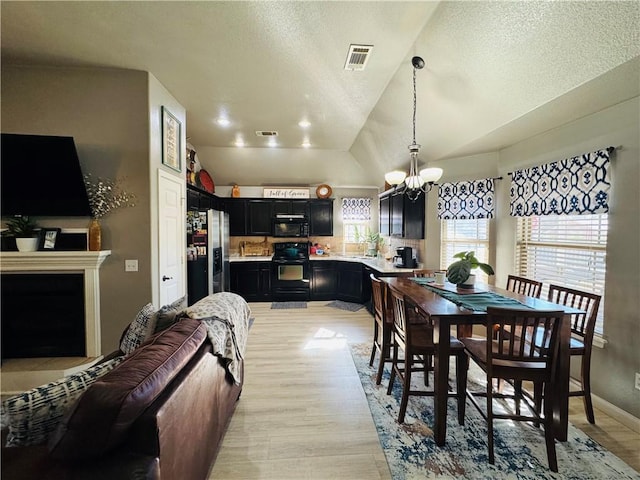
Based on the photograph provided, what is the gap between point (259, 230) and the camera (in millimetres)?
6336

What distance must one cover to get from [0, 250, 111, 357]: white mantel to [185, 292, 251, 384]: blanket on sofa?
5.06 ft

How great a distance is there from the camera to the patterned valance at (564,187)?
97.5 inches

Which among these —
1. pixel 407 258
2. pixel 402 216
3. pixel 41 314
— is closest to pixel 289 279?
pixel 407 258

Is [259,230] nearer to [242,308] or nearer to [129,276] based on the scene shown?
[129,276]

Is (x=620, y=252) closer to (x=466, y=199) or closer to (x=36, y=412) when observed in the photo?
(x=466, y=199)

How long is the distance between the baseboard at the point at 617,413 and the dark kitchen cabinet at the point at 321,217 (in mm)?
4827

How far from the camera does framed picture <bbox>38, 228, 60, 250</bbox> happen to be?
2.81m

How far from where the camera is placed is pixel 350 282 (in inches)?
231

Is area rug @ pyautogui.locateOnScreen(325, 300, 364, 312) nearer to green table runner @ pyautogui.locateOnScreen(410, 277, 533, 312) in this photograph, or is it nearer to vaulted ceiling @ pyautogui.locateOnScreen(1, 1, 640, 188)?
green table runner @ pyautogui.locateOnScreen(410, 277, 533, 312)

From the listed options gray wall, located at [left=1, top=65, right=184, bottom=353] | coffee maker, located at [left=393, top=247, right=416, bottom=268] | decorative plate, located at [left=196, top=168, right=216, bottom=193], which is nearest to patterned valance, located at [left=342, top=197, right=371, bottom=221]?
coffee maker, located at [left=393, top=247, right=416, bottom=268]

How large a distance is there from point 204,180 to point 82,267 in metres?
3.13

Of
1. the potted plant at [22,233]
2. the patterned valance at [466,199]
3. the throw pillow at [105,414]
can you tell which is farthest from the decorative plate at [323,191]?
the throw pillow at [105,414]

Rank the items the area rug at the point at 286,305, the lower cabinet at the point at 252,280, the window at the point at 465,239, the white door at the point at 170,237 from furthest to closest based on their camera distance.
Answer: the lower cabinet at the point at 252,280
the area rug at the point at 286,305
the window at the point at 465,239
the white door at the point at 170,237

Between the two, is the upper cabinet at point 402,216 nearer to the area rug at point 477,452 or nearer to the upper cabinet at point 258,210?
the upper cabinet at point 258,210
